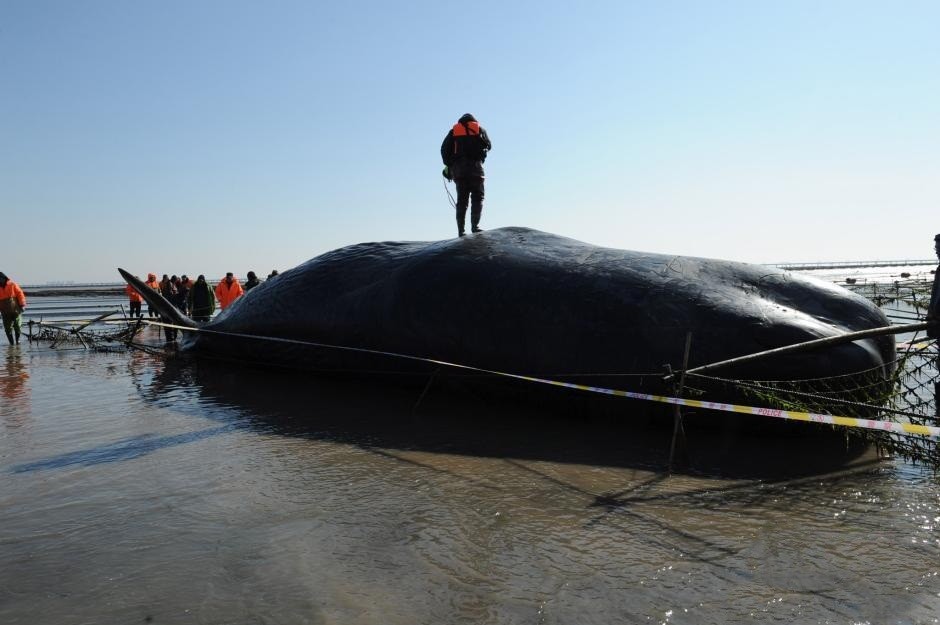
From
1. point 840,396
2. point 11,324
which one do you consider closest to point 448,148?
point 840,396

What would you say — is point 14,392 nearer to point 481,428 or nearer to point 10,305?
point 481,428

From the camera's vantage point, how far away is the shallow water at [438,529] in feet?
8.46

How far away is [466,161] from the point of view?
884 centimetres

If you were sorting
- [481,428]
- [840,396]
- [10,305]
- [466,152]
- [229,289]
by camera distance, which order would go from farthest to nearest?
[229,289], [10,305], [466,152], [481,428], [840,396]

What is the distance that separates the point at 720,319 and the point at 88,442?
5308mm

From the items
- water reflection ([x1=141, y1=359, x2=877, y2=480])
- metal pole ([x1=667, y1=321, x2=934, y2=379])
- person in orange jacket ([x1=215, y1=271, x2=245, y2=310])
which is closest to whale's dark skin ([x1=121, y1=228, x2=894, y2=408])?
metal pole ([x1=667, y1=321, x2=934, y2=379])

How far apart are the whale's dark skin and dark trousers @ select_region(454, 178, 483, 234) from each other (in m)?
1.40

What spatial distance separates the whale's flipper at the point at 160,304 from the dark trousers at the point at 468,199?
15.6 ft

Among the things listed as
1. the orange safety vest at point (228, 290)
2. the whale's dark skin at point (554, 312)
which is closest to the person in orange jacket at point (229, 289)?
the orange safety vest at point (228, 290)

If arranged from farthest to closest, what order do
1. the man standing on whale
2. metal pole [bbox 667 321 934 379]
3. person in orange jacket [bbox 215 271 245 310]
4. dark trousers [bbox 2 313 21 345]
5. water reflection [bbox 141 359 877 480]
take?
person in orange jacket [bbox 215 271 245 310]
dark trousers [bbox 2 313 21 345]
the man standing on whale
water reflection [bbox 141 359 877 480]
metal pole [bbox 667 321 934 379]

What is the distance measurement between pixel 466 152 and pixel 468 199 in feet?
2.38

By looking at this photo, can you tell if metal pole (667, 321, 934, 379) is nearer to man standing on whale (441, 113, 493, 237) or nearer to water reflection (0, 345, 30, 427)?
man standing on whale (441, 113, 493, 237)

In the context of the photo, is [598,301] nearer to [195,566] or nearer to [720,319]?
[720,319]

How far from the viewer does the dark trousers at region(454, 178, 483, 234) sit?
8.99 meters
